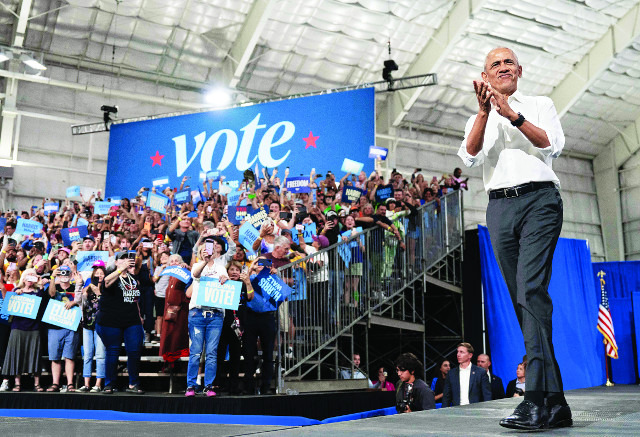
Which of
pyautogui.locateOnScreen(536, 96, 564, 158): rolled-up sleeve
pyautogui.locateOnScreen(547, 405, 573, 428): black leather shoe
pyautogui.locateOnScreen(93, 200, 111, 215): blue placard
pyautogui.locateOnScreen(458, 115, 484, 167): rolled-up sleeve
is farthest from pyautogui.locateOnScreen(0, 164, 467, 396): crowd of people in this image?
pyautogui.locateOnScreen(547, 405, 573, 428): black leather shoe

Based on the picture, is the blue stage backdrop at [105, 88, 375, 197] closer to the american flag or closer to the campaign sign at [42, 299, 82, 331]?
the american flag

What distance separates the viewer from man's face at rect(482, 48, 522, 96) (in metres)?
2.71

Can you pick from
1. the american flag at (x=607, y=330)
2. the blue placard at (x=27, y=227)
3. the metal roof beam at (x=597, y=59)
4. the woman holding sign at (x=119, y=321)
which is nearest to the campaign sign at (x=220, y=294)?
the woman holding sign at (x=119, y=321)

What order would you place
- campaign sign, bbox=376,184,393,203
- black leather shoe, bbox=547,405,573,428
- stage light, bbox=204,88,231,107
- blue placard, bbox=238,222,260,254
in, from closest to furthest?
black leather shoe, bbox=547,405,573,428 < blue placard, bbox=238,222,260,254 < campaign sign, bbox=376,184,393,203 < stage light, bbox=204,88,231,107

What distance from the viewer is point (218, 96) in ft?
61.9

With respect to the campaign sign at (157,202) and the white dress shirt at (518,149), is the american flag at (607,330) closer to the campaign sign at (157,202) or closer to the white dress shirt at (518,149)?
the campaign sign at (157,202)

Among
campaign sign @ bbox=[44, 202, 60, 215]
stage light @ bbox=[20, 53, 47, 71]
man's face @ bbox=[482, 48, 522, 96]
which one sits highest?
stage light @ bbox=[20, 53, 47, 71]

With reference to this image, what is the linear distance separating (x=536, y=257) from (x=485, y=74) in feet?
2.63

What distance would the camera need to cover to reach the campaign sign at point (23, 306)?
26.0 feet

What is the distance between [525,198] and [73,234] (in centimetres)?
958

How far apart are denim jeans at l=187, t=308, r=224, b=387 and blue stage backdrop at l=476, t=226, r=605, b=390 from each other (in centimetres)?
637

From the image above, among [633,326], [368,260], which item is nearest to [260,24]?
[368,260]

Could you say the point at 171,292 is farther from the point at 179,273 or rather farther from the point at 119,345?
the point at 119,345

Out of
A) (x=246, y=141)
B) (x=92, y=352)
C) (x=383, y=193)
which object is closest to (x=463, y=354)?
(x=383, y=193)
